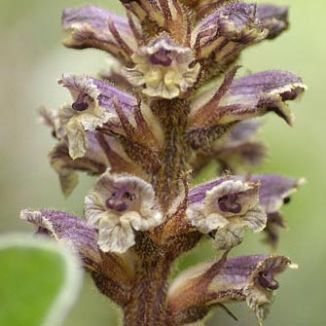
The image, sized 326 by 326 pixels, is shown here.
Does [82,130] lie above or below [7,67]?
above

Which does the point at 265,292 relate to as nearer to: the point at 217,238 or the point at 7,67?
the point at 217,238

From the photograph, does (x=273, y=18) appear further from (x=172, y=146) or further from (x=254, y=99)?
(x=172, y=146)

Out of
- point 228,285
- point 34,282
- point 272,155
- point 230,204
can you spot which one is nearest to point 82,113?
point 230,204

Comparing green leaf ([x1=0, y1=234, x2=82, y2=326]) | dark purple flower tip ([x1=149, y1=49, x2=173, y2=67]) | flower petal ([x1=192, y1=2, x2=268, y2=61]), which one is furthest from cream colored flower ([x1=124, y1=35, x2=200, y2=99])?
green leaf ([x1=0, y1=234, x2=82, y2=326])

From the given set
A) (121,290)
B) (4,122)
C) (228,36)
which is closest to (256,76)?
(228,36)

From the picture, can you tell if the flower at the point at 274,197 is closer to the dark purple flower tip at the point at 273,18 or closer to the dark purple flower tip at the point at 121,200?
the dark purple flower tip at the point at 273,18

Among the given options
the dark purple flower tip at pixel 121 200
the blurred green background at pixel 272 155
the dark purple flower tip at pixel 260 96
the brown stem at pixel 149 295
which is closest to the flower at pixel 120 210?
the dark purple flower tip at pixel 121 200

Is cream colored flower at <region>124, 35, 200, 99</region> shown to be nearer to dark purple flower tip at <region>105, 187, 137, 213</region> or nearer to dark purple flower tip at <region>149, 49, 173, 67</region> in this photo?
dark purple flower tip at <region>149, 49, 173, 67</region>
